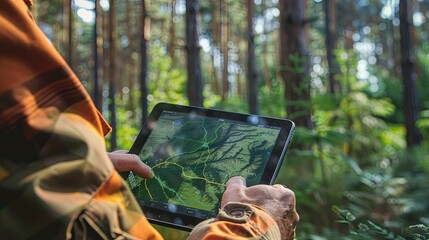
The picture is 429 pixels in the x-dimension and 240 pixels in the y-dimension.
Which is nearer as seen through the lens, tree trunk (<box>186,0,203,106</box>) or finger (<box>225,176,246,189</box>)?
finger (<box>225,176,246,189</box>)

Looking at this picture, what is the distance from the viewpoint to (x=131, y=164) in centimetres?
158

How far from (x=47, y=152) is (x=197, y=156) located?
2.57ft

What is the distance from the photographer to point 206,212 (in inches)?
62.1

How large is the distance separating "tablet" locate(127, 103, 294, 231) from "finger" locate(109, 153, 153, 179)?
0.05 meters

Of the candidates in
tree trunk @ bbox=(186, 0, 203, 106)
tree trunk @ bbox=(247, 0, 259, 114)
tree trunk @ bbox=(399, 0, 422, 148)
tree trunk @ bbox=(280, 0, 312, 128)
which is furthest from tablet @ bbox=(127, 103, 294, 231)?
tree trunk @ bbox=(399, 0, 422, 148)

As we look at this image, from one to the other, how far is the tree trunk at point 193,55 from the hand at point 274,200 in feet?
16.2

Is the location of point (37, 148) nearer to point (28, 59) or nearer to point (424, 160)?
point (28, 59)

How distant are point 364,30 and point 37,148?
44.7m

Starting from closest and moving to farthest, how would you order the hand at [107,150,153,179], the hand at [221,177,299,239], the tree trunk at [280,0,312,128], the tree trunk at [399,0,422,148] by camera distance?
1. the hand at [221,177,299,239]
2. the hand at [107,150,153,179]
3. the tree trunk at [280,0,312,128]
4. the tree trunk at [399,0,422,148]

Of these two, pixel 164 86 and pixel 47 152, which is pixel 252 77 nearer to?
pixel 164 86

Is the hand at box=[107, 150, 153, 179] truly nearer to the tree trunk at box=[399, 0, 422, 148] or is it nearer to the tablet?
the tablet

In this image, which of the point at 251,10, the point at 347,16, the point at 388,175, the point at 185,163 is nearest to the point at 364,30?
the point at 347,16

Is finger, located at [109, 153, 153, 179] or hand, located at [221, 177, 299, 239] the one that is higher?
finger, located at [109, 153, 153, 179]

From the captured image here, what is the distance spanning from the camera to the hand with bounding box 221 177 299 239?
139 cm
